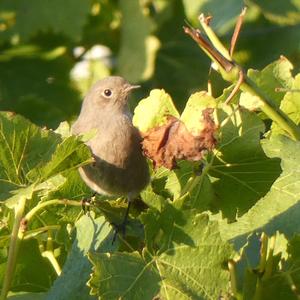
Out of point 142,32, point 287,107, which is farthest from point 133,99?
point 287,107

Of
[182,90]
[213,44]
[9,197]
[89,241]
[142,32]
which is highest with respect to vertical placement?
[213,44]

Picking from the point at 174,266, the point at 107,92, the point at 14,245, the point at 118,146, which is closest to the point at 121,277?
the point at 174,266

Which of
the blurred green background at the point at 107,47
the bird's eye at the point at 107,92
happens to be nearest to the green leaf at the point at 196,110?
the bird's eye at the point at 107,92

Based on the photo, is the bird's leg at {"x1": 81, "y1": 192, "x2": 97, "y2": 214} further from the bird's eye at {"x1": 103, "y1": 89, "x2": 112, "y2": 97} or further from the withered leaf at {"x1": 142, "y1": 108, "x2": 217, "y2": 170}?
the bird's eye at {"x1": 103, "y1": 89, "x2": 112, "y2": 97}

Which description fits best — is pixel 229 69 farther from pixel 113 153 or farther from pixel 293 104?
pixel 113 153

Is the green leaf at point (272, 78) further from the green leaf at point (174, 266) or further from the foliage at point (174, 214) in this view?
the green leaf at point (174, 266)

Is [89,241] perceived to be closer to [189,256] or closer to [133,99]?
[189,256]
